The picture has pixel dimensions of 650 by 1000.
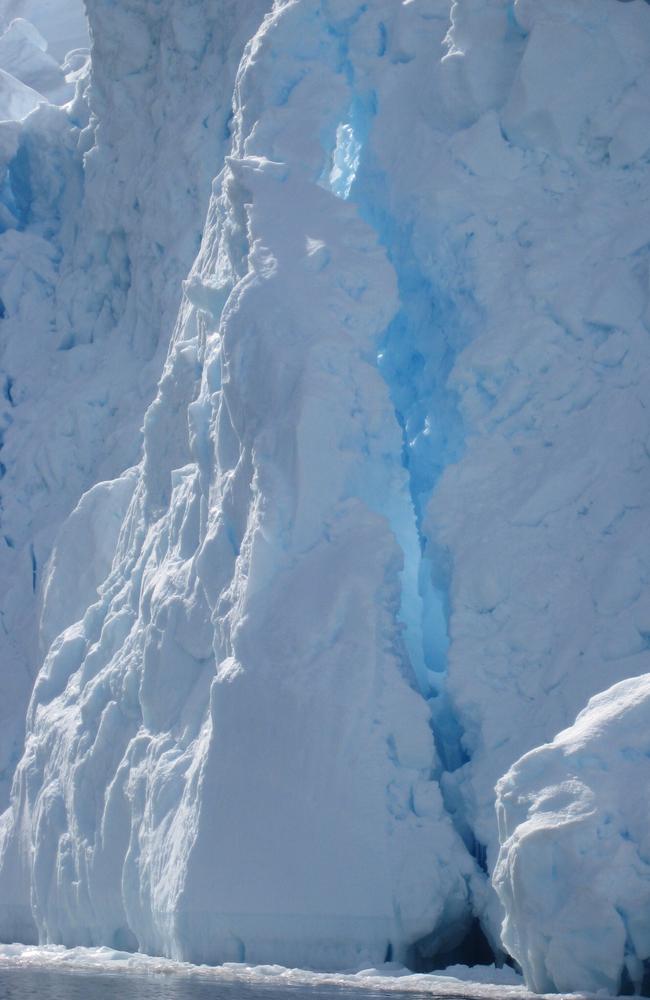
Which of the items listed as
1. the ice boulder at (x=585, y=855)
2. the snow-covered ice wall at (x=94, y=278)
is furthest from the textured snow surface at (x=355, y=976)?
the snow-covered ice wall at (x=94, y=278)

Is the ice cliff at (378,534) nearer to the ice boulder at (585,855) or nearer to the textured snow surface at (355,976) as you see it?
the ice boulder at (585,855)

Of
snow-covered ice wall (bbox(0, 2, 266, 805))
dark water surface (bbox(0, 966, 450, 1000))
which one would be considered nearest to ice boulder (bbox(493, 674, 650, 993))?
dark water surface (bbox(0, 966, 450, 1000))

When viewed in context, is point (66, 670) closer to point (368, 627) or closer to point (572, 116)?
point (368, 627)

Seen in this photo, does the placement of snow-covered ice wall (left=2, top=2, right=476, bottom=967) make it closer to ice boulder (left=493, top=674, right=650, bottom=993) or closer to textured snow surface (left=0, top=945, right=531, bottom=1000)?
textured snow surface (left=0, top=945, right=531, bottom=1000)

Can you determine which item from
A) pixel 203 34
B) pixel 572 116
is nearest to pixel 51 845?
pixel 572 116

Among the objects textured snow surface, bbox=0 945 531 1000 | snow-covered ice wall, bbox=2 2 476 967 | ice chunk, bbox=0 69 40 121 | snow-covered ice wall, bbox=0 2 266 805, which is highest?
ice chunk, bbox=0 69 40 121

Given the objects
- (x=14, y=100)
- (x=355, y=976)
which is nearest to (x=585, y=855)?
(x=355, y=976)
